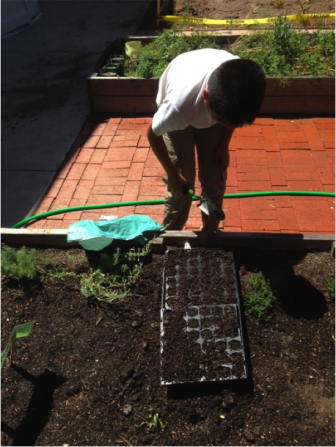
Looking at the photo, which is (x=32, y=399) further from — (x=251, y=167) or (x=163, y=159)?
(x=251, y=167)

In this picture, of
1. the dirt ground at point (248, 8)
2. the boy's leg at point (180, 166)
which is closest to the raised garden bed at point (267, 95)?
the boy's leg at point (180, 166)

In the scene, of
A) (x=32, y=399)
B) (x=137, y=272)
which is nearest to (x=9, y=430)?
(x=32, y=399)

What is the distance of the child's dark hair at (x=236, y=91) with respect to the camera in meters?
1.81

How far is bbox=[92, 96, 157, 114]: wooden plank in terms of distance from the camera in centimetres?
486

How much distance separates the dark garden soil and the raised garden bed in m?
2.74

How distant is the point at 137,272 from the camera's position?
99.7 inches

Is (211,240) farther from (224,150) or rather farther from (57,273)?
(57,273)

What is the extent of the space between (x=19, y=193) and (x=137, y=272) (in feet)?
6.32

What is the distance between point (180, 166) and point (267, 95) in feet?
8.26

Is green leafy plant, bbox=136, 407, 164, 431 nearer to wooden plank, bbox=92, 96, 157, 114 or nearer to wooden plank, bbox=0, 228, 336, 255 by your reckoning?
wooden plank, bbox=0, 228, 336, 255

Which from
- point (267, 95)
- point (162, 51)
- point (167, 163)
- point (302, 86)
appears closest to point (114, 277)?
point (167, 163)

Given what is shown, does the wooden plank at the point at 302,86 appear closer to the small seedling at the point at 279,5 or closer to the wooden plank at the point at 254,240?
the wooden plank at the point at 254,240

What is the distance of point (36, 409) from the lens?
6.57 feet

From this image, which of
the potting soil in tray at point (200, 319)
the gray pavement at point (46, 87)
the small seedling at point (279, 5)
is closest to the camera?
the potting soil in tray at point (200, 319)
